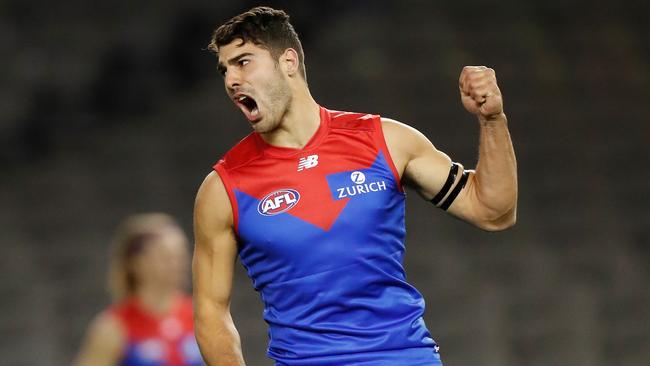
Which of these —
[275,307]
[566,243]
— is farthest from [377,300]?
[566,243]

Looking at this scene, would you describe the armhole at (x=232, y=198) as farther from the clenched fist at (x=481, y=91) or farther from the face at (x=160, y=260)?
the face at (x=160, y=260)

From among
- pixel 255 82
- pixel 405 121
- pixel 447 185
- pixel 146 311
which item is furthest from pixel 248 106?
pixel 405 121

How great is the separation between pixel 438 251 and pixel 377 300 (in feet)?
16.4

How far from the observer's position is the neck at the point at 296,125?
10.2 feet

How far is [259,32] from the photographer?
10.1 ft

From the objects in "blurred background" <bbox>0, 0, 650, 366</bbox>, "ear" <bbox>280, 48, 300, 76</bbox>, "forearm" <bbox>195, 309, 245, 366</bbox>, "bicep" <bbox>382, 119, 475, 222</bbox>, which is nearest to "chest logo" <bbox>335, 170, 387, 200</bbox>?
"bicep" <bbox>382, 119, 475, 222</bbox>

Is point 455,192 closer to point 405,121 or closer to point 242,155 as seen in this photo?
point 242,155

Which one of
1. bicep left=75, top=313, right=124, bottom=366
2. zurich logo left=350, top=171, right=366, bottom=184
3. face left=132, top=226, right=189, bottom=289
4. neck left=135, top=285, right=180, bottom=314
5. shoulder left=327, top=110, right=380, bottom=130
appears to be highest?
shoulder left=327, top=110, right=380, bottom=130

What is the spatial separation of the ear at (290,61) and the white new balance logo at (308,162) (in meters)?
0.25

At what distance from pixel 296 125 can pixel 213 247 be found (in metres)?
0.41

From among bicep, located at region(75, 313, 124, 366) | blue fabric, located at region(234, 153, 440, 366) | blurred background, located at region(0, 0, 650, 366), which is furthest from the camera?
blurred background, located at region(0, 0, 650, 366)

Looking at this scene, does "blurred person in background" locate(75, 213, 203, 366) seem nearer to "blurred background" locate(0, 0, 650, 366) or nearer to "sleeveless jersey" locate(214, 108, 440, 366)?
"sleeveless jersey" locate(214, 108, 440, 366)

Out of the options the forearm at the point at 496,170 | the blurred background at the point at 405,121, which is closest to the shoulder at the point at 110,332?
the forearm at the point at 496,170

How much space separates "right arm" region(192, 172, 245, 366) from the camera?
3053 mm
